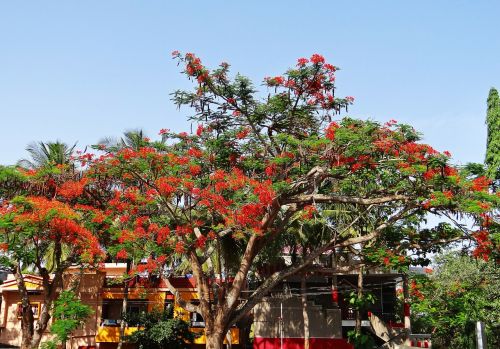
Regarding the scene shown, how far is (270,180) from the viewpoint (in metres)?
18.5

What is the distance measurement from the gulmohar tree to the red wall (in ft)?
23.7

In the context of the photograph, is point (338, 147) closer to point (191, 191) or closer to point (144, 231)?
point (191, 191)

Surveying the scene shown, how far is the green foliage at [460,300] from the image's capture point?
2512 centimetres

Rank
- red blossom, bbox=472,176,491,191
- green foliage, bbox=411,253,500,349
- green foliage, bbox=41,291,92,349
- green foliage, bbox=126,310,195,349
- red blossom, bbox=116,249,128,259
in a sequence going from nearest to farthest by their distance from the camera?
red blossom, bbox=472,176,491,191, red blossom, bbox=116,249,128,259, green foliage, bbox=41,291,92,349, green foliage, bbox=126,310,195,349, green foliage, bbox=411,253,500,349

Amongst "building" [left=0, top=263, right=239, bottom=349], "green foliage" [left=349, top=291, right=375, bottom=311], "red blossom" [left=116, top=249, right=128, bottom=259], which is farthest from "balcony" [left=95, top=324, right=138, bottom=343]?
"green foliage" [left=349, top=291, right=375, bottom=311]

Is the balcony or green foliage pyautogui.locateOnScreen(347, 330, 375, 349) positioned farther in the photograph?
the balcony

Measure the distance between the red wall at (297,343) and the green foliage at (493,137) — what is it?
10.7 metres

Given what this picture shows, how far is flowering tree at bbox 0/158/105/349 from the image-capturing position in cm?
2073

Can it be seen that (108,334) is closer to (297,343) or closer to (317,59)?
(297,343)

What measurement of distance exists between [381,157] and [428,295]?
1572cm

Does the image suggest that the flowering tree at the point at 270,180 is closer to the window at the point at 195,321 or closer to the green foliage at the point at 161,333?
the green foliage at the point at 161,333

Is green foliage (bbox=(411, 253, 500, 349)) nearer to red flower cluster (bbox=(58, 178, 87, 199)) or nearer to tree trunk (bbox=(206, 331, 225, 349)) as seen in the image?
tree trunk (bbox=(206, 331, 225, 349))

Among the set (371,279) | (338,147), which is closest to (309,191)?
(338,147)

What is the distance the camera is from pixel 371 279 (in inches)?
1207
